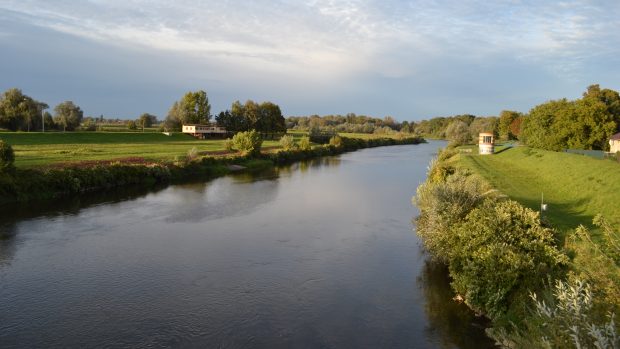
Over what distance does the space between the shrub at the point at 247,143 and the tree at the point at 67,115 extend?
113ft

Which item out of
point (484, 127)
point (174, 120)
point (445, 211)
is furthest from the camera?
point (484, 127)

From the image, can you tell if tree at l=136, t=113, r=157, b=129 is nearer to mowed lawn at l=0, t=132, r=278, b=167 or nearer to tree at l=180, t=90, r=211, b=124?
tree at l=180, t=90, r=211, b=124

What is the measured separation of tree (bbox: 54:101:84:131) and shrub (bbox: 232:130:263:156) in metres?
34.5

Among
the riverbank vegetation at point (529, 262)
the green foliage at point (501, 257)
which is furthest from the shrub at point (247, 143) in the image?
the green foliage at point (501, 257)

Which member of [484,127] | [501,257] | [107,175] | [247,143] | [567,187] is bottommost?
[501,257]

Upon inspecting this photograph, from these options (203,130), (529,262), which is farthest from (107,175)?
(203,130)

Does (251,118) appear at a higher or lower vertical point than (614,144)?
higher

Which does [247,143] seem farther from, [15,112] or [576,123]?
[576,123]

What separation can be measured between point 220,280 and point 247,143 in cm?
4277

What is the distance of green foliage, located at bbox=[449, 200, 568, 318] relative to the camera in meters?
12.6

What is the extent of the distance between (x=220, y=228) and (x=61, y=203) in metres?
12.0

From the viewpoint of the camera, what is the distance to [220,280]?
1648 cm

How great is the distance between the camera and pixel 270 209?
29.0 metres

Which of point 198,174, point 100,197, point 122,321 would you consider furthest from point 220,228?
point 198,174
